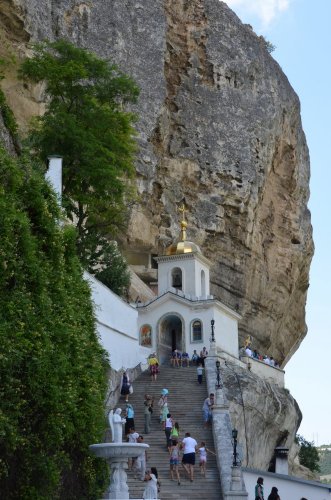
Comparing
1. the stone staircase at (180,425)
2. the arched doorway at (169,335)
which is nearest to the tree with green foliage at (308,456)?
the arched doorway at (169,335)

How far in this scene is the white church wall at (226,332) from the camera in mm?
34344

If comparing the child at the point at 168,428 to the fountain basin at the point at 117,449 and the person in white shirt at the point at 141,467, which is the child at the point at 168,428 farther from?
the fountain basin at the point at 117,449

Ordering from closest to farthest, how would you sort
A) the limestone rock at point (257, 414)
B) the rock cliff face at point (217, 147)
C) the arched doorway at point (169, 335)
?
the limestone rock at point (257, 414), the arched doorway at point (169, 335), the rock cliff face at point (217, 147)

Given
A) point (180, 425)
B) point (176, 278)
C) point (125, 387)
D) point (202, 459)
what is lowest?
point (202, 459)

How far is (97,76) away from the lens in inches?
1215

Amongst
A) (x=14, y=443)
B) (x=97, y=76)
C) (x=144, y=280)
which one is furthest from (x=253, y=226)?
(x=14, y=443)

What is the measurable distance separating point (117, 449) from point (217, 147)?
34.6 m

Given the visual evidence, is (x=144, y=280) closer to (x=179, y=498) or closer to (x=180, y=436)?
(x=180, y=436)

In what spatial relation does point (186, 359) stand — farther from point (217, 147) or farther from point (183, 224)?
point (217, 147)

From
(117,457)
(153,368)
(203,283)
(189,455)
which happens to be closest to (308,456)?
(203,283)

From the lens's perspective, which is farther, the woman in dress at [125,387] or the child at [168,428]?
the woman in dress at [125,387]

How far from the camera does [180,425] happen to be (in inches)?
911

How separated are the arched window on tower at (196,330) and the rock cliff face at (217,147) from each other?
10.5 m

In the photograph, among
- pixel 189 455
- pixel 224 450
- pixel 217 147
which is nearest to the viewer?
pixel 189 455
